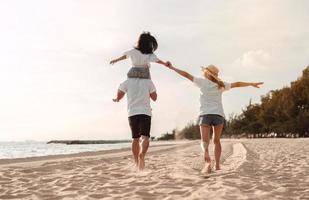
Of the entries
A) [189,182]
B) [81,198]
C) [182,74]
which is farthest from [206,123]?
[81,198]

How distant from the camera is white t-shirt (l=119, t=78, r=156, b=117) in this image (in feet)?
24.4

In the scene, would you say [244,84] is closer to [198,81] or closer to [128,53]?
[198,81]

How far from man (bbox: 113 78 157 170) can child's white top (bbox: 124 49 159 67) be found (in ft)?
0.88

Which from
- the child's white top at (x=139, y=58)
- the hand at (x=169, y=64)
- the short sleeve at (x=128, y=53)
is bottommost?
the hand at (x=169, y=64)

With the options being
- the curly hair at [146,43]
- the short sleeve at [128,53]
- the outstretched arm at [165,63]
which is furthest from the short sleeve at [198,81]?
the short sleeve at [128,53]

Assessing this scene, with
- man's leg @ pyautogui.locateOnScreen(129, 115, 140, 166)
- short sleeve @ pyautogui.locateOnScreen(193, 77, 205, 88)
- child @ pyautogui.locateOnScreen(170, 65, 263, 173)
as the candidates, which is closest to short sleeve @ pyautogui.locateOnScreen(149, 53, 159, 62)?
child @ pyautogui.locateOnScreen(170, 65, 263, 173)

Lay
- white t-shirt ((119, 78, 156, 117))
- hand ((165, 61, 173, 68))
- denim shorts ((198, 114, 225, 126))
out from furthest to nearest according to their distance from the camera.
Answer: hand ((165, 61, 173, 68)) → denim shorts ((198, 114, 225, 126)) → white t-shirt ((119, 78, 156, 117))

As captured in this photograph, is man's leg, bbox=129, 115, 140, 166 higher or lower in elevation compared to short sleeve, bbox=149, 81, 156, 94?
lower

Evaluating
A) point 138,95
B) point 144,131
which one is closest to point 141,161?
point 144,131

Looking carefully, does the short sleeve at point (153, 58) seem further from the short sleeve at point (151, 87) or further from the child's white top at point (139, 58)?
the short sleeve at point (151, 87)

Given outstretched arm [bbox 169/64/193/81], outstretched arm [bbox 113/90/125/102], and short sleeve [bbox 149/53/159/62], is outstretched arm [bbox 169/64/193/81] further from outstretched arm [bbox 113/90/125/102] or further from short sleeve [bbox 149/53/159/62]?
outstretched arm [bbox 113/90/125/102]

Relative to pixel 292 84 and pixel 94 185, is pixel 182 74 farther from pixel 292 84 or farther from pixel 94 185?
pixel 292 84

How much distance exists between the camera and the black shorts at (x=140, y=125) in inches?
293

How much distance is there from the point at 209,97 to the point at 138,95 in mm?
1208
